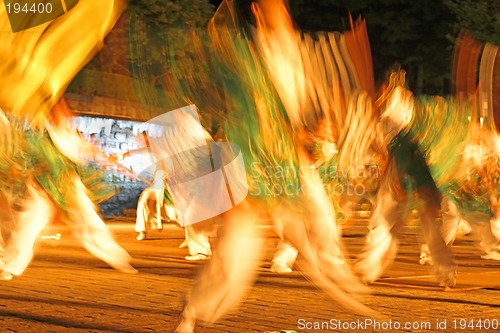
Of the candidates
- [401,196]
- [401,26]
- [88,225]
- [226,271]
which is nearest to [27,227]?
[88,225]

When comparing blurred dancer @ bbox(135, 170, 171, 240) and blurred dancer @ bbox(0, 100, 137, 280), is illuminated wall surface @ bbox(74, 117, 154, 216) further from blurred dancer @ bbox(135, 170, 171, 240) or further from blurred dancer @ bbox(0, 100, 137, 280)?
blurred dancer @ bbox(0, 100, 137, 280)

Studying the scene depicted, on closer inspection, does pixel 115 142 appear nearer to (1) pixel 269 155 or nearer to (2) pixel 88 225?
(2) pixel 88 225

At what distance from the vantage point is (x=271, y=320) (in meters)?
6.58

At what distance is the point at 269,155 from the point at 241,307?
1235 mm

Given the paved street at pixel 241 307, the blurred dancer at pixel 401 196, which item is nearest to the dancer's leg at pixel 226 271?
the paved street at pixel 241 307

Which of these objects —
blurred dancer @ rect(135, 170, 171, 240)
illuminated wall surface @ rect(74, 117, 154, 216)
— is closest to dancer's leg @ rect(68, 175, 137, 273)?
blurred dancer @ rect(135, 170, 171, 240)

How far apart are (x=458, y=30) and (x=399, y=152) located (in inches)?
880

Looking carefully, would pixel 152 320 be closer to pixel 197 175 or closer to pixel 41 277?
pixel 197 175

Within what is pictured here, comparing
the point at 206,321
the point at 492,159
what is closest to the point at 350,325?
the point at 206,321

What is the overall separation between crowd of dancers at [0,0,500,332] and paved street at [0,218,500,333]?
0.22m

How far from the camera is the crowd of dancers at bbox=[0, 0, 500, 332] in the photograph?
6.06 metres

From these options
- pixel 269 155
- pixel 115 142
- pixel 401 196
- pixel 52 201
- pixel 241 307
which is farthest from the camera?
pixel 115 142

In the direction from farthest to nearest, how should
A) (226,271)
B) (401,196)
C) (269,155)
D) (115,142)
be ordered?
(115,142), (401,196), (269,155), (226,271)

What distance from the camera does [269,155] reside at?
6652 millimetres
